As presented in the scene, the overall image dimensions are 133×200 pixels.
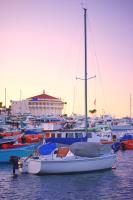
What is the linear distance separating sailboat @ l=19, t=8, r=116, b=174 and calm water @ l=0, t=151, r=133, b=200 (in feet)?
1.76

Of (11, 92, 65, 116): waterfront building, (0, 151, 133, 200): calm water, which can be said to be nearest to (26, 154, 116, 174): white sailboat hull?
(0, 151, 133, 200): calm water

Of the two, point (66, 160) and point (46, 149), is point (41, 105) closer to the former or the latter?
point (46, 149)

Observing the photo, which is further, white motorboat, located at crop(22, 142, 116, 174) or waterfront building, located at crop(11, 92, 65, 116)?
waterfront building, located at crop(11, 92, 65, 116)

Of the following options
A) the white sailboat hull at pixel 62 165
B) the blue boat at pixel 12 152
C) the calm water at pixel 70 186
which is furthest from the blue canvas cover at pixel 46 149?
the blue boat at pixel 12 152

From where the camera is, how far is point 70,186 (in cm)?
2730

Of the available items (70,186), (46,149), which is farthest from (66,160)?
(70,186)

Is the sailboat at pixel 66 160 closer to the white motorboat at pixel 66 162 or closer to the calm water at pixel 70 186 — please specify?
the white motorboat at pixel 66 162

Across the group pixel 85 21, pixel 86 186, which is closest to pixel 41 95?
pixel 85 21

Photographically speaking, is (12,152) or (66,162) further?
(12,152)

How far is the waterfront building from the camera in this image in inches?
7096

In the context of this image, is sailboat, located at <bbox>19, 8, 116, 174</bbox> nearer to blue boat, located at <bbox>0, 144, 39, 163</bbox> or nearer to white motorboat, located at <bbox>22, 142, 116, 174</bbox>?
white motorboat, located at <bbox>22, 142, 116, 174</bbox>

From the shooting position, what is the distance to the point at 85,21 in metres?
41.0

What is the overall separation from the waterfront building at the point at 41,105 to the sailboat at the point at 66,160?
481ft

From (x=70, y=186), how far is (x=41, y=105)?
512ft
